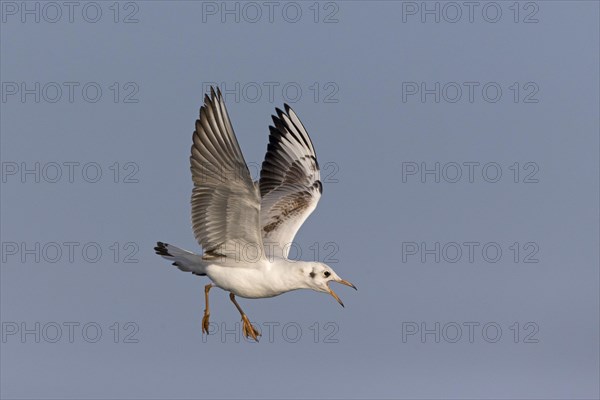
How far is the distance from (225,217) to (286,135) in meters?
4.49

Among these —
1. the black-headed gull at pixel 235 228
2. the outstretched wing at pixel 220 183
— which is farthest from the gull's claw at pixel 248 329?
the outstretched wing at pixel 220 183

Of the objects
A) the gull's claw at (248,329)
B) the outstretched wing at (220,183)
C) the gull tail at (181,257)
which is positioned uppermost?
the outstretched wing at (220,183)

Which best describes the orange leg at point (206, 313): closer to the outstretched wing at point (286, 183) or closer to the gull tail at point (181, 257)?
the gull tail at point (181, 257)

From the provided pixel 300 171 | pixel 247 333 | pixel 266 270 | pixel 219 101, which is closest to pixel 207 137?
pixel 219 101

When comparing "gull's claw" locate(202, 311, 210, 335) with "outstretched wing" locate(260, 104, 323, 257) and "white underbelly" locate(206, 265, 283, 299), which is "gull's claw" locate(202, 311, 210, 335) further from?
"outstretched wing" locate(260, 104, 323, 257)

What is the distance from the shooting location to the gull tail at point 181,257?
16828 mm

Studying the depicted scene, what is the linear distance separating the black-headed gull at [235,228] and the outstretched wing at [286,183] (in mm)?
15

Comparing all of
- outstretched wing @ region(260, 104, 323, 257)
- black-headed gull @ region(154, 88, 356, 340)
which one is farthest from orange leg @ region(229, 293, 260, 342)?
outstretched wing @ region(260, 104, 323, 257)

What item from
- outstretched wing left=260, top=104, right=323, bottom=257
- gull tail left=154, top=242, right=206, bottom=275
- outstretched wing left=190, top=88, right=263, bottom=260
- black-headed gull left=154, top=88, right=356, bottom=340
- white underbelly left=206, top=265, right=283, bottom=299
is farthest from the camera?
outstretched wing left=260, top=104, right=323, bottom=257

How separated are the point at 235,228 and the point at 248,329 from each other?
1824mm

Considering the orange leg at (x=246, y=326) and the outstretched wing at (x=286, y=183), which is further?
the outstretched wing at (x=286, y=183)

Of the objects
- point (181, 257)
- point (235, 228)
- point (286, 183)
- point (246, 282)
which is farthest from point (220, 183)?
point (286, 183)

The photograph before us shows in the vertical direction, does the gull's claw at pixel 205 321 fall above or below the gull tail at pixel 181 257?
below

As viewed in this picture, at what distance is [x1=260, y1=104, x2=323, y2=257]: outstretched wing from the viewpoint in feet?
58.5
